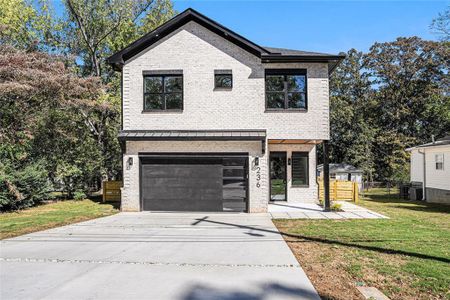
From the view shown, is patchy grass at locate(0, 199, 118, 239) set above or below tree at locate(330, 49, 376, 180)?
below

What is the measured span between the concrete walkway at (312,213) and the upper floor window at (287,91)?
14.2 feet

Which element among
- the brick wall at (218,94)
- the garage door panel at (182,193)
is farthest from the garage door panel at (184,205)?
the brick wall at (218,94)

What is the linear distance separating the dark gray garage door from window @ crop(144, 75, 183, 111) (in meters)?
2.26

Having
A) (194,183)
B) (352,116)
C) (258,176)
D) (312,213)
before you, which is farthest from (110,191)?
(352,116)

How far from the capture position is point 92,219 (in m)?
12.8

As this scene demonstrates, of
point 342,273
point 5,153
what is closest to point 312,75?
point 342,273

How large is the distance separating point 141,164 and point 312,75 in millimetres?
8212

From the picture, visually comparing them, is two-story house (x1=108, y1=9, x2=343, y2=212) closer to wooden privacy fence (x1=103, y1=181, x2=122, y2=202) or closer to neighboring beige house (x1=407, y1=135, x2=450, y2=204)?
wooden privacy fence (x1=103, y1=181, x2=122, y2=202)

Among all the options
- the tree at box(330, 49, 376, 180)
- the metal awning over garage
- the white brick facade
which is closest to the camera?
the metal awning over garage

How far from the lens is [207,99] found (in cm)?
1495

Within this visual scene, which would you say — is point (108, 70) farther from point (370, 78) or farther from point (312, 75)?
point (370, 78)

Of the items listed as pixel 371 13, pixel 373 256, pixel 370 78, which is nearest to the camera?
pixel 373 256

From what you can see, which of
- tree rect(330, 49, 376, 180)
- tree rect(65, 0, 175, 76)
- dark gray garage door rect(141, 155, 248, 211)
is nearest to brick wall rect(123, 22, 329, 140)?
dark gray garage door rect(141, 155, 248, 211)

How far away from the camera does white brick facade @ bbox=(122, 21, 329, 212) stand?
14859 mm
